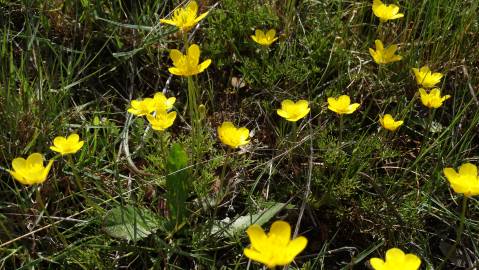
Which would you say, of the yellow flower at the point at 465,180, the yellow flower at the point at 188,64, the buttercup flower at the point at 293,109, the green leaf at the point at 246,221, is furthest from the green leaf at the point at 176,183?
the yellow flower at the point at 465,180

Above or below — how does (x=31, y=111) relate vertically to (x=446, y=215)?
above

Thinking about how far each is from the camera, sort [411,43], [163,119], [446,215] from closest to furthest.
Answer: [163,119] < [446,215] < [411,43]

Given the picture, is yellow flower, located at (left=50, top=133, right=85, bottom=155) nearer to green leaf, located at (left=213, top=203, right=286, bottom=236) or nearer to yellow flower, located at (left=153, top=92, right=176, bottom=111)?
yellow flower, located at (left=153, top=92, right=176, bottom=111)

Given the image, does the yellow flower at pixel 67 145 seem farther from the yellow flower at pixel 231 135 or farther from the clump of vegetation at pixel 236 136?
the yellow flower at pixel 231 135

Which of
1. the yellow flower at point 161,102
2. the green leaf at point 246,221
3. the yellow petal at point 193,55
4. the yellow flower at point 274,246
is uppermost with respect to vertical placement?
the yellow petal at point 193,55

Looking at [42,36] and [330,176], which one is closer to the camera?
[330,176]

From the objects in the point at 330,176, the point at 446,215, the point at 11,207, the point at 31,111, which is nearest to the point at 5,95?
the point at 31,111

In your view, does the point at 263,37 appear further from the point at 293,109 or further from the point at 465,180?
the point at 465,180

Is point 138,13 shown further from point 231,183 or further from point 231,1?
point 231,183
